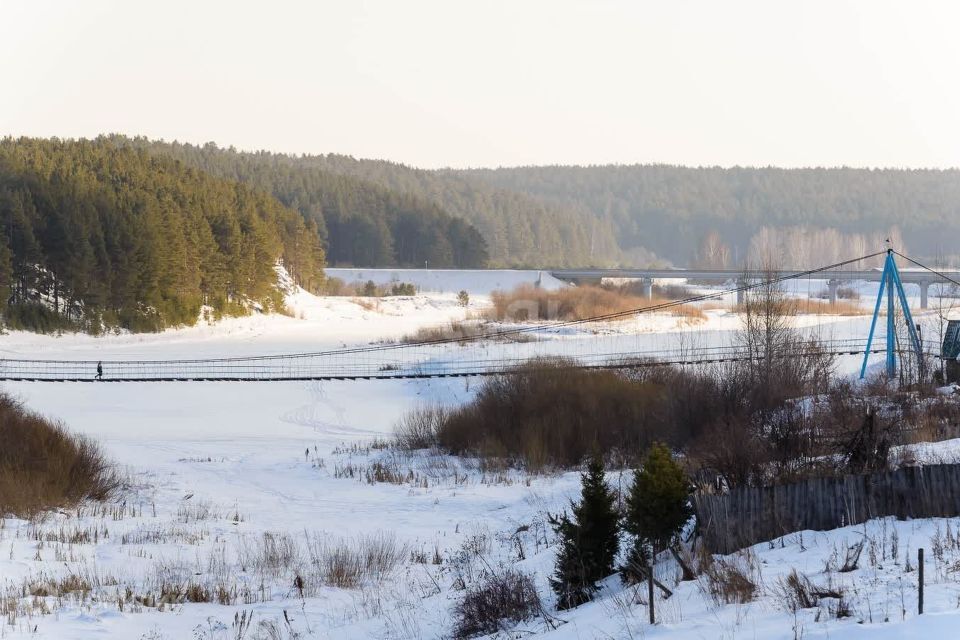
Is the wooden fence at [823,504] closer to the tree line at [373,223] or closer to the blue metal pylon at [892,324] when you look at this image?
the blue metal pylon at [892,324]

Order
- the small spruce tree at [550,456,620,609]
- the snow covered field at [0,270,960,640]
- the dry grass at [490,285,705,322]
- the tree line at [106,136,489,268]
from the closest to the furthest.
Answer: the snow covered field at [0,270,960,640] < the small spruce tree at [550,456,620,609] < the dry grass at [490,285,705,322] < the tree line at [106,136,489,268]

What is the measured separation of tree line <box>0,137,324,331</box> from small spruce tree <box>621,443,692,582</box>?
163 ft

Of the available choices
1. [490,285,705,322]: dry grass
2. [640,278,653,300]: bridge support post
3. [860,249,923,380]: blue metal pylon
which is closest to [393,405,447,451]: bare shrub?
[860,249,923,380]: blue metal pylon

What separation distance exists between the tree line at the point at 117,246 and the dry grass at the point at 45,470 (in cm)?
3801

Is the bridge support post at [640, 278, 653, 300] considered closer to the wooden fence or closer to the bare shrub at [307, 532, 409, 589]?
the bare shrub at [307, 532, 409, 589]

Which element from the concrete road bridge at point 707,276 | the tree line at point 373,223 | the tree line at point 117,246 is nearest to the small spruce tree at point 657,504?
the tree line at point 117,246

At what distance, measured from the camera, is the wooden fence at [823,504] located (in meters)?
9.09

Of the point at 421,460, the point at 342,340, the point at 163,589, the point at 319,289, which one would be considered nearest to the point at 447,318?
the point at 342,340

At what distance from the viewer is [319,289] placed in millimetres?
87750

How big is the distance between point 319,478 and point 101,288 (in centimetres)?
4146

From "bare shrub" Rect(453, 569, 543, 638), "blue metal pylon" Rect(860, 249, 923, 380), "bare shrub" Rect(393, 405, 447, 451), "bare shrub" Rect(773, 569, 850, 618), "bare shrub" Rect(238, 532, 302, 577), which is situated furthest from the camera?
"blue metal pylon" Rect(860, 249, 923, 380)

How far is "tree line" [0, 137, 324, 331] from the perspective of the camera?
55.7m

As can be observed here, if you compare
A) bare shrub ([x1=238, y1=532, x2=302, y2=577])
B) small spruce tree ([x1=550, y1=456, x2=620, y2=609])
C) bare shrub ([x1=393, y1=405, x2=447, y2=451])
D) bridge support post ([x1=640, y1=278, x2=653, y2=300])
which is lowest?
bare shrub ([x1=393, y1=405, x2=447, y2=451])

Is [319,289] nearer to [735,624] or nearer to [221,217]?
[221,217]
